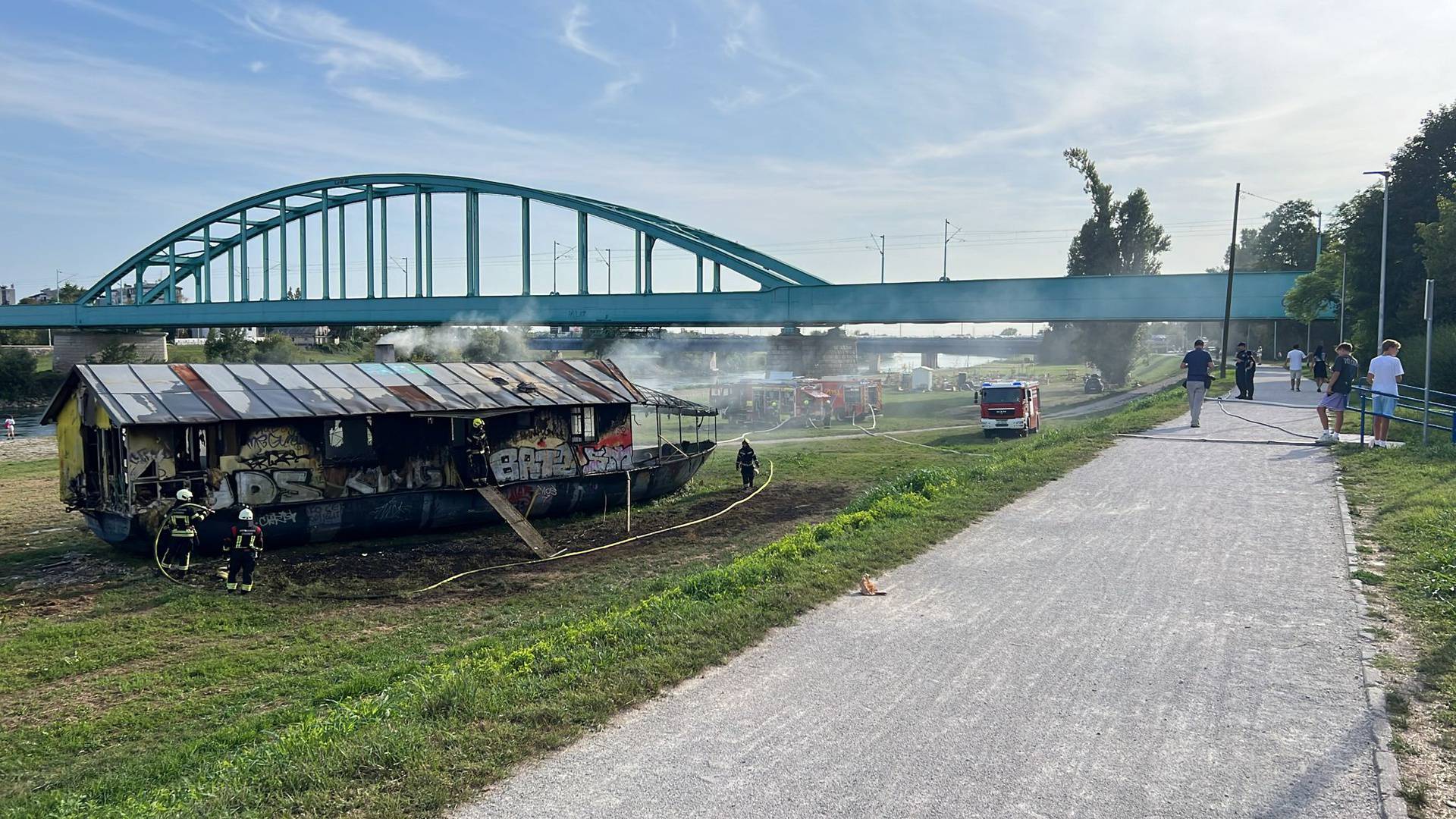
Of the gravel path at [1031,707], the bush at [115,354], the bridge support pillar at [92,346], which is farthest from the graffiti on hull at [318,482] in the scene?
the bridge support pillar at [92,346]

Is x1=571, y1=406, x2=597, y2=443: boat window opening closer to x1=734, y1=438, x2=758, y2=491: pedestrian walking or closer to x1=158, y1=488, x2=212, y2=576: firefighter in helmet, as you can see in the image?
x1=734, y1=438, x2=758, y2=491: pedestrian walking

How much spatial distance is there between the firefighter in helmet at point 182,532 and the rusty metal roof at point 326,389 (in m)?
1.87

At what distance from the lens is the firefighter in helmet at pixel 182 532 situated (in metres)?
17.5

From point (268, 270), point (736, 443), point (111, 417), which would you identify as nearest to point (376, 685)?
point (111, 417)

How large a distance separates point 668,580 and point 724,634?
604 centimetres

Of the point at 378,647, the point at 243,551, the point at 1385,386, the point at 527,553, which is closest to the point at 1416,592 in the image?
the point at 378,647

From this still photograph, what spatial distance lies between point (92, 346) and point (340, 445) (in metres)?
85.8

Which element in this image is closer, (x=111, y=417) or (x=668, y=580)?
(x=668, y=580)

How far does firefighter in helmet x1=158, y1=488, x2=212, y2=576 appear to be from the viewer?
1753 cm

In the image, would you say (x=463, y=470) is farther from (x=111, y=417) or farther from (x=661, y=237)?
(x=661, y=237)

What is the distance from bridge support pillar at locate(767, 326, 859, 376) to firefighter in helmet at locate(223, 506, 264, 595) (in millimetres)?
53114

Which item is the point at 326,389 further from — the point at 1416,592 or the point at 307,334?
the point at 307,334

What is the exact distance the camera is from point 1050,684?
7785mm

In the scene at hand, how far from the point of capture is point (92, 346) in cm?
9088
